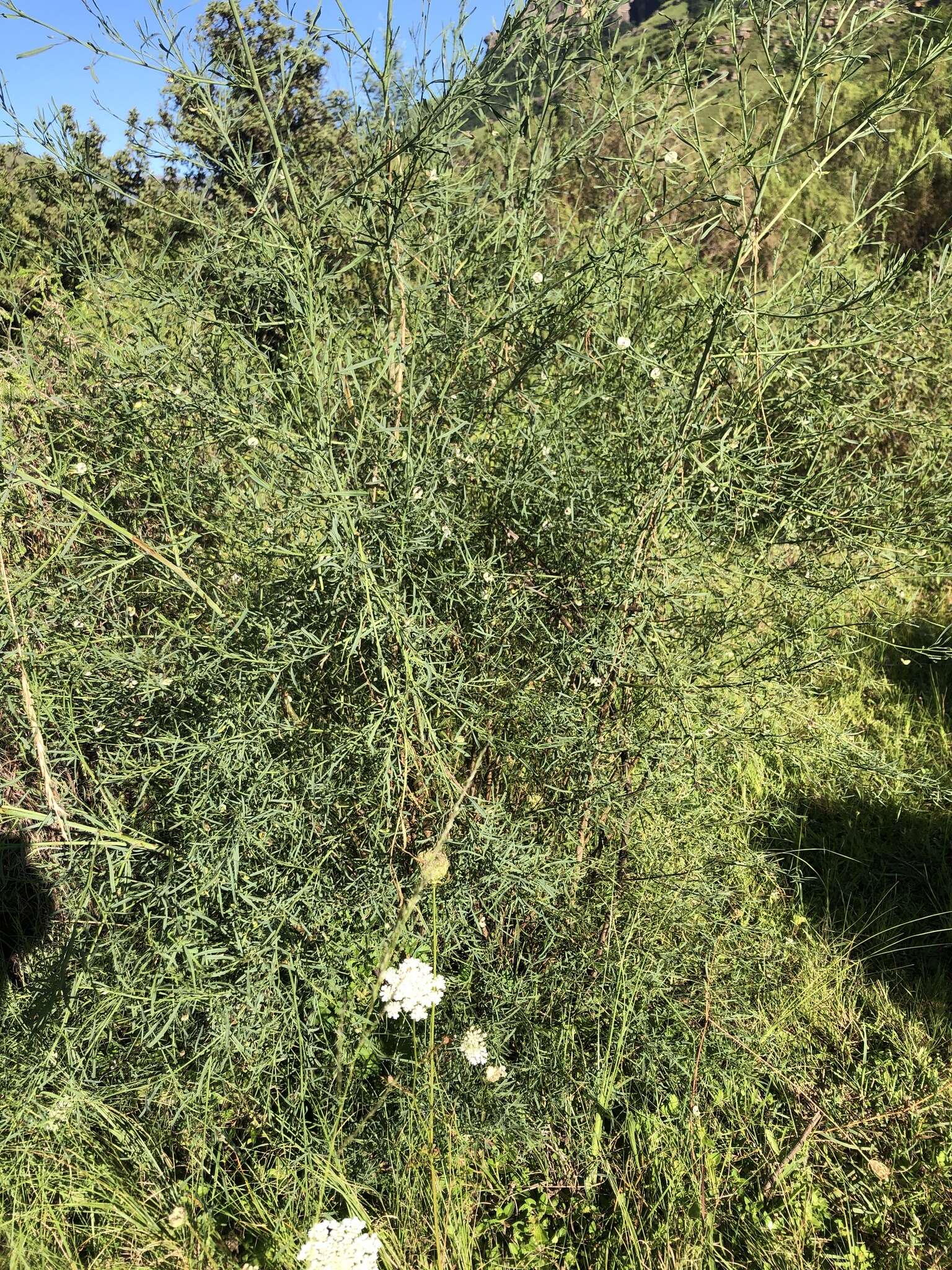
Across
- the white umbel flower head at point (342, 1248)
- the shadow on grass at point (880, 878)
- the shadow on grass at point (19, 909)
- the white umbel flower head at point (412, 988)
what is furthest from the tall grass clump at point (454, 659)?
the shadow on grass at point (19, 909)

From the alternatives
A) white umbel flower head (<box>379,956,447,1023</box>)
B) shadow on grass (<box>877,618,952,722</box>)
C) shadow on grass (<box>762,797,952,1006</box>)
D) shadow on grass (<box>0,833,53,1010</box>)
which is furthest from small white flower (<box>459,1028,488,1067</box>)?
shadow on grass (<box>877,618,952,722</box>)

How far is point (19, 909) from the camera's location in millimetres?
2697

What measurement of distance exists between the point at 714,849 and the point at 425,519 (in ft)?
3.73

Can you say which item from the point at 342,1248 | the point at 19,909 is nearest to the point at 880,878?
the point at 342,1248

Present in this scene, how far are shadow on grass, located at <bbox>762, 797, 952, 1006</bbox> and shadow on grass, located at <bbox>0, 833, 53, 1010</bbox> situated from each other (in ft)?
7.37

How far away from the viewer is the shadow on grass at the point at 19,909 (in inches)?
105

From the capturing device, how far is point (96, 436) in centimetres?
198

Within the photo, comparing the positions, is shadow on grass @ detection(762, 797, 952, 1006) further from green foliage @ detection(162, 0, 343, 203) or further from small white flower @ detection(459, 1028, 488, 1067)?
green foliage @ detection(162, 0, 343, 203)

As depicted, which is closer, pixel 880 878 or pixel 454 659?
pixel 454 659

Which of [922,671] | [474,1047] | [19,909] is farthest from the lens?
[922,671]

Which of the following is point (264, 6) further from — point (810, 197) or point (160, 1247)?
point (810, 197)

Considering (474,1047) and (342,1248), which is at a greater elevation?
(342,1248)

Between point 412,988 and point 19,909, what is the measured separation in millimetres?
1750

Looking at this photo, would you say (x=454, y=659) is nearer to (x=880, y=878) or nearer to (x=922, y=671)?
(x=880, y=878)
